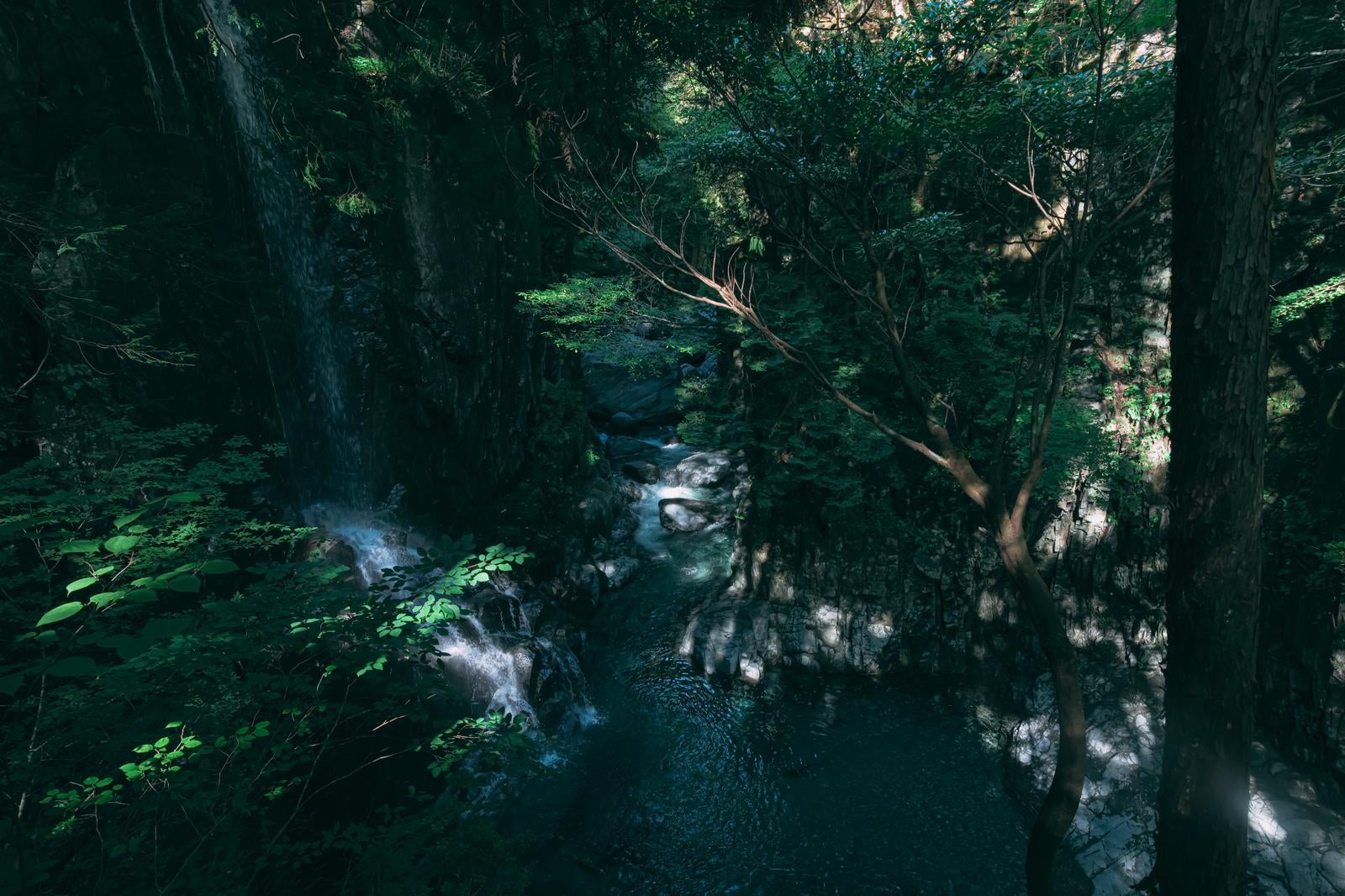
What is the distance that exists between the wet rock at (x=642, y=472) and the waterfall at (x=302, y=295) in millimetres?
8265

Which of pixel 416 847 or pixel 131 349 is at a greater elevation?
pixel 131 349

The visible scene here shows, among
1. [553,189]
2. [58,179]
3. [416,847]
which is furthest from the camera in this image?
[553,189]

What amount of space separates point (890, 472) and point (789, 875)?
268 inches

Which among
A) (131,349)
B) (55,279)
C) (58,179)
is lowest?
(131,349)

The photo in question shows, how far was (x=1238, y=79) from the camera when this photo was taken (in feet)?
8.16

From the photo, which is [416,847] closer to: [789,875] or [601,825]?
[601,825]

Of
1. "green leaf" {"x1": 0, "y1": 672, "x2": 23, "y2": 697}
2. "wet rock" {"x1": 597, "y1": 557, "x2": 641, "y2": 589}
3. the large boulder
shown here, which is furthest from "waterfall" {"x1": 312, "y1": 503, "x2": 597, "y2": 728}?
the large boulder

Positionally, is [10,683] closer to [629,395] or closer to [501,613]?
[501,613]

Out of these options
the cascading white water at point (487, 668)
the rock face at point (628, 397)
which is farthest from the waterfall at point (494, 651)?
the rock face at point (628, 397)

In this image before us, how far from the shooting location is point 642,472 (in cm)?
1764

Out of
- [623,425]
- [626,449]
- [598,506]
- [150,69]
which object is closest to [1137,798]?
[598,506]

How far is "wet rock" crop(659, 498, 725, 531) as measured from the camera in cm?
1543

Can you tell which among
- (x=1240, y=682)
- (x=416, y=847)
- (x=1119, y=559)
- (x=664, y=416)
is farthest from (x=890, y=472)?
(x=664, y=416)

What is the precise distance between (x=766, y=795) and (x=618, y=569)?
637cm
